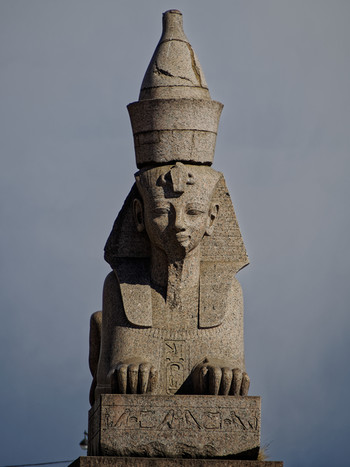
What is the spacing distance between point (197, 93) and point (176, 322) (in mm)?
2050

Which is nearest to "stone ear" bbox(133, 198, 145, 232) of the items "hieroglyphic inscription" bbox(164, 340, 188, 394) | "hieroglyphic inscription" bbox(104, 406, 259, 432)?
"hieroglyphic inscription" bbox(164, 340, 188, 394)

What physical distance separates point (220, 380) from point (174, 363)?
58 centimetres

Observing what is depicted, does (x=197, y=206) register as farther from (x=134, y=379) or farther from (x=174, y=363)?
(x=134, y=379)

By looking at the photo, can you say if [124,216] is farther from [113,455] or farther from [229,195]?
[113,455]

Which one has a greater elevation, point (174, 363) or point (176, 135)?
point (176, 135)

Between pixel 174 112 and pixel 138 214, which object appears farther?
pixel 138 214

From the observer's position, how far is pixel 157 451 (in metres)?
12.5

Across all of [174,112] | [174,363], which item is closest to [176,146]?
[174,112]

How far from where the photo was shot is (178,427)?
41.1 ft

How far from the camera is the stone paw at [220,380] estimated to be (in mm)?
12734

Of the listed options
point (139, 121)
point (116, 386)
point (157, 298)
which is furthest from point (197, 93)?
point (116, 386)

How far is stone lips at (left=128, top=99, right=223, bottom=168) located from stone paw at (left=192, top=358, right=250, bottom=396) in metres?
1.86

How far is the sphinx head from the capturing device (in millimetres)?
13086

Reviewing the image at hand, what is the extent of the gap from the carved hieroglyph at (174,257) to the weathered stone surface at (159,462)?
0.66m
